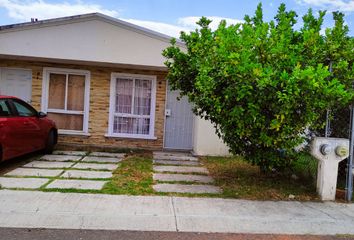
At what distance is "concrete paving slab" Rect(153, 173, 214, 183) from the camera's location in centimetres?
857

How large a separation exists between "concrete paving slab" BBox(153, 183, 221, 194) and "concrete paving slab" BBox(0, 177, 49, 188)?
7.12 feet

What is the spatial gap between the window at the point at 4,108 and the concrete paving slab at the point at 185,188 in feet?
12.5

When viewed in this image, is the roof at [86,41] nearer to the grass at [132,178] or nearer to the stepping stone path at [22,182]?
the grass at [132,178]

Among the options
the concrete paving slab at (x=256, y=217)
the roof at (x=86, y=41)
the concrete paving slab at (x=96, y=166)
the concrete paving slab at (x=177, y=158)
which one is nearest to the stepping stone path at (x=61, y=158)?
the concrete paving slab at (x=96, y=166)

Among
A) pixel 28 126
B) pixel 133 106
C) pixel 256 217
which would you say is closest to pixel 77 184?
pixel 28 126

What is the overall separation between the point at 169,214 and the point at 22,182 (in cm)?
321

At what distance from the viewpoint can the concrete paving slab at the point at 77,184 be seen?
24.5ft

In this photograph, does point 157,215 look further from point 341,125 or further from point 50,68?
point 50,68

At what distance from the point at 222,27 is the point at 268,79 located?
1.84 metres

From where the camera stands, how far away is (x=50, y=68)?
42.7 ft

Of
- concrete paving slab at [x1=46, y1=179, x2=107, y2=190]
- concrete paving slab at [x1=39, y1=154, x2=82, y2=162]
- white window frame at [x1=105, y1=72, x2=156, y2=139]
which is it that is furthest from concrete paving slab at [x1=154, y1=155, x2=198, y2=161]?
concrete paving slab at [x1=46, y1=179, x2=107, y2=190]

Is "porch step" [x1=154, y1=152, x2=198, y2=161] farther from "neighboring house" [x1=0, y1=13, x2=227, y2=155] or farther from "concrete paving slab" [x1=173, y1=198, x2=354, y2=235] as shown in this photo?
"concrete paving slab" [x1=173, y1=198, x2=354, y2=235]

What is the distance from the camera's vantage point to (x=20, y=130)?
9.29 meters

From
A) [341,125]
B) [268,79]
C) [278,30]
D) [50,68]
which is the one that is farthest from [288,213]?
[50,68]
